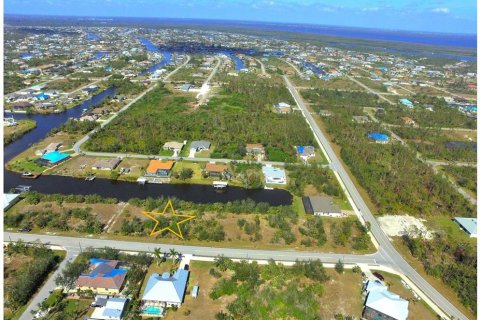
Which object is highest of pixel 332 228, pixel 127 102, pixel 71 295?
pixel 127 102

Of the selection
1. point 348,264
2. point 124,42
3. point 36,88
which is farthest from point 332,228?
point 124,42

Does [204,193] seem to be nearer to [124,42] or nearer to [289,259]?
[289,259]

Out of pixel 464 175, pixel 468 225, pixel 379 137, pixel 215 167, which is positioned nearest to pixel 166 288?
pixel 215 167

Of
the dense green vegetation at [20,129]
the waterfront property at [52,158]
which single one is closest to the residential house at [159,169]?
the waterfront property at [52,158]

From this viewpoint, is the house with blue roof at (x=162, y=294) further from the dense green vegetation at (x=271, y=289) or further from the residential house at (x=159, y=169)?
the residential house at (x=159, y=169)

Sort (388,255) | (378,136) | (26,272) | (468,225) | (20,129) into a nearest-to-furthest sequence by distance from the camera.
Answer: (26,272), (388,255), (468,225), (20,129), (378,136)

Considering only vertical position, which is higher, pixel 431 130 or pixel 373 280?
pixel 431 130

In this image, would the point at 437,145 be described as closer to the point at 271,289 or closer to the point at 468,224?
the point at 468,224
